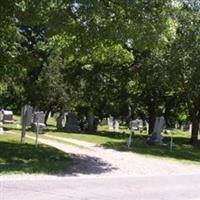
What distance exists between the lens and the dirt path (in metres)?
18.3

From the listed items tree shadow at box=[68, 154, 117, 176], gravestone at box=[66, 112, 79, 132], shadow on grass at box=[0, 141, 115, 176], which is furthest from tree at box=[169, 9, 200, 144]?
→ shadow on grass at box=[0, 141, 115, 176]

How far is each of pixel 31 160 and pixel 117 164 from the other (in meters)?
3.38

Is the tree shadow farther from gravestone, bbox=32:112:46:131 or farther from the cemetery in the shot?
gravestone, bbox=32:112:46:131

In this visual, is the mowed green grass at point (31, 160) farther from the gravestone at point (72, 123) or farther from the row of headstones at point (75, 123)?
the row of headstones at point (75, 123)

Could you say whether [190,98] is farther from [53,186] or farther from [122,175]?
Answer: [53,186]

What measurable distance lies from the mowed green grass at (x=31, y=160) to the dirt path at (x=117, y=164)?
0.54m

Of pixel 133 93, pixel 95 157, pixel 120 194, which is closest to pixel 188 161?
pixel 95 157

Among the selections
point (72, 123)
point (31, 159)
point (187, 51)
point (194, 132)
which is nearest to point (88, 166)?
→ point (31, 159)

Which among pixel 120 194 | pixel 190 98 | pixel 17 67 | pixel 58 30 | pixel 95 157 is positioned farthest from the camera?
pixel 190 98

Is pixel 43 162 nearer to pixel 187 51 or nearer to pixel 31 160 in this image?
pixel 31 160

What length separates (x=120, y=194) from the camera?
13.0m

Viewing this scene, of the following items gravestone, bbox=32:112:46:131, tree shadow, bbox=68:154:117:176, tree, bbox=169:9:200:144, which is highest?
tree, bbox=169:9:200:144

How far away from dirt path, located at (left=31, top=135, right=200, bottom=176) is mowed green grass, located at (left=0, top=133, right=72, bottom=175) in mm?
536

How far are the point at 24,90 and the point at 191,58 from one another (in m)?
16.1
